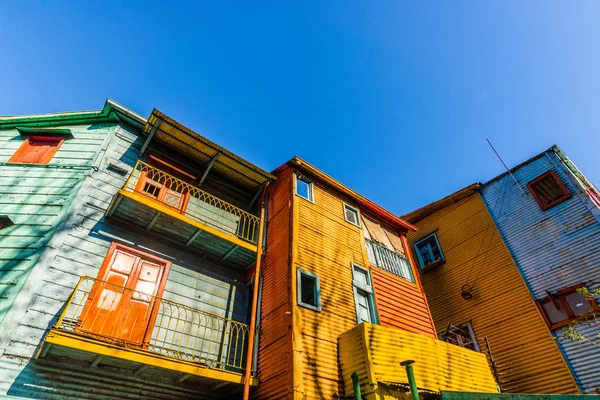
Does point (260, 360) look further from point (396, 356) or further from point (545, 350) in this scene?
point (545, 350)

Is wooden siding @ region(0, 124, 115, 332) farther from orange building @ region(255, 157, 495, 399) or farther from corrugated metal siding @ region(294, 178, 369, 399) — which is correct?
corrugated metal siding @ region(294, 178, 369, 399)

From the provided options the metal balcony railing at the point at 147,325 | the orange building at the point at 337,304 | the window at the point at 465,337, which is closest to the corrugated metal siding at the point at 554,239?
the window at the point at 465,337

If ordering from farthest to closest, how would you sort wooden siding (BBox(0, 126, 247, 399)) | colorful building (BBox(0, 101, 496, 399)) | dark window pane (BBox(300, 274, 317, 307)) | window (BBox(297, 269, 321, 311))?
dark window pane (BBox(300, 274, 317, 307))
window (BBox(297, 269, 321, 311))
colorful building (BBox(0, 101, 496, 399))
wooden siding (BBox(0, 126, 247, 399))

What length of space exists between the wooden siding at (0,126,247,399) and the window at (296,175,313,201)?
3738 millimetres

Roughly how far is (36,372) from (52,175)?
19.1 feet

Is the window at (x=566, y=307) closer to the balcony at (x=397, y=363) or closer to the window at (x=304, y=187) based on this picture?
the balcony at (x=397, y=363)

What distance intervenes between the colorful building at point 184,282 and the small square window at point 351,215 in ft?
1.54

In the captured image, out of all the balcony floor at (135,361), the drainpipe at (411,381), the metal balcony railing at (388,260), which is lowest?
the drainpipe at (411,381)

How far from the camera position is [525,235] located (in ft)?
49.8

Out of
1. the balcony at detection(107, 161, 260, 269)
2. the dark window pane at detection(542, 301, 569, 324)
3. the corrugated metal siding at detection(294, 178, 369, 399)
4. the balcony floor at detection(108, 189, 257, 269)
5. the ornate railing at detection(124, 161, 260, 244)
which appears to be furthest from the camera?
the dark window pane at detection(542, 301, 569, 324)

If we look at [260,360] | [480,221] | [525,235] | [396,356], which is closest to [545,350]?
[525,235]

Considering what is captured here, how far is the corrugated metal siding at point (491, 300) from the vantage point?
12.5m

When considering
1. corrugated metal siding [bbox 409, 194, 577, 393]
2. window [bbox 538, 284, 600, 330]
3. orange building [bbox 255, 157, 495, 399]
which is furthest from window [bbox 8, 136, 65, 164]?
window [bbox 538, 284, 600, 330]

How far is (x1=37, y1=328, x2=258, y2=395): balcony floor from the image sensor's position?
664 centimetres
